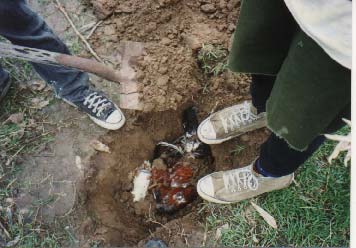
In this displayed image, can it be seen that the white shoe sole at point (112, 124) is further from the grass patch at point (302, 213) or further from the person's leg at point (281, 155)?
the person's leg at point (281, 155)

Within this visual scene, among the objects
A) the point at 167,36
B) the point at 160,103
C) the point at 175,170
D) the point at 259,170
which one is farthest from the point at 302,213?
the point at 167,36

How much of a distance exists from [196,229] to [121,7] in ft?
4.58

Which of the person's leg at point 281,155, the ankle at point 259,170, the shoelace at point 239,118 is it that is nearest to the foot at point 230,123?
the shoelace at point 239,118

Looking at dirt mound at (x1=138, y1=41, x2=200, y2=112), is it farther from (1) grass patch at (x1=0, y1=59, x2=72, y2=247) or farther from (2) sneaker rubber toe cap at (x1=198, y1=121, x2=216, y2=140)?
(1) grass patch at (x1=0, y1=59, x2=72, y2=247)

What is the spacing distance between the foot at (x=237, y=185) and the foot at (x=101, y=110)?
1.92 ft

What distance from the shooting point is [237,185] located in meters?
→ 2.14

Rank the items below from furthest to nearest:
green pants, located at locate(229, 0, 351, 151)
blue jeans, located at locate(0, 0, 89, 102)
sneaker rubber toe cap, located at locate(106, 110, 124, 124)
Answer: sneaker rubber toe cap, located at locate(106, 110, 124, 124)
blue jeans, located at locate(0, 0, 89, 102)
green pants, located at locate(229, 0, 351, 151)

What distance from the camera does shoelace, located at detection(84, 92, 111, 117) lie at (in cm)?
236

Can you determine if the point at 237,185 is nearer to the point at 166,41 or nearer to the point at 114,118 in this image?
the point at 114,118

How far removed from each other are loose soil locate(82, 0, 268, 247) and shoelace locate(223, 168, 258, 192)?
12 cm

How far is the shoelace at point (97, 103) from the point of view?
2.36 meters

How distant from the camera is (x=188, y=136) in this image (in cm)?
245

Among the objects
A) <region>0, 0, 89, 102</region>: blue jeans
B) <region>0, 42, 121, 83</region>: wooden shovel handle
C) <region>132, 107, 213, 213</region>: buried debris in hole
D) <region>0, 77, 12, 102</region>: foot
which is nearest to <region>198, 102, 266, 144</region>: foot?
<region>132, 107, 213, 213</region>: buried debris in hole

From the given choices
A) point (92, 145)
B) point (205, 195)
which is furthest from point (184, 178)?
point (92, 145)
